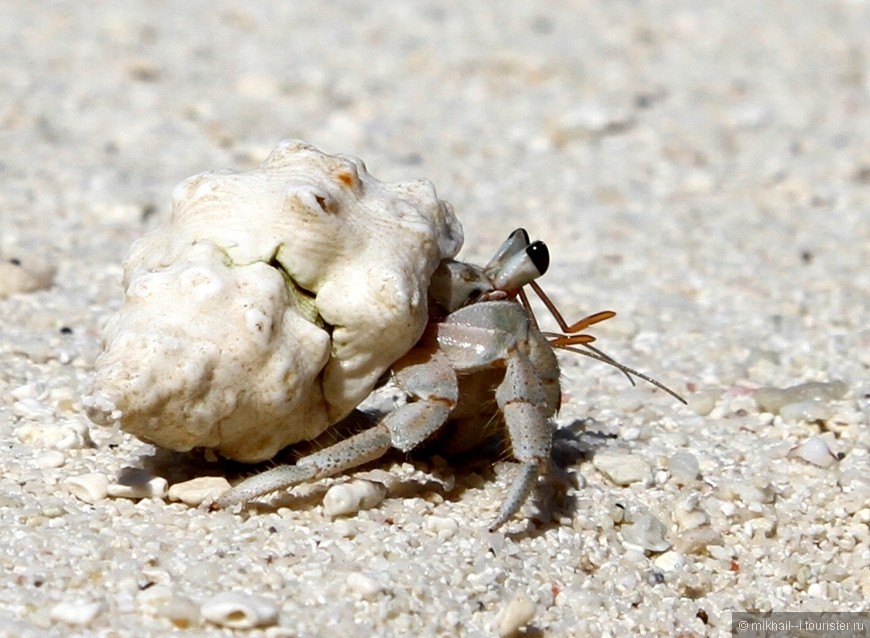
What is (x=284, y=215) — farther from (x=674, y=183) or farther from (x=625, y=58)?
(x=625, y=58)

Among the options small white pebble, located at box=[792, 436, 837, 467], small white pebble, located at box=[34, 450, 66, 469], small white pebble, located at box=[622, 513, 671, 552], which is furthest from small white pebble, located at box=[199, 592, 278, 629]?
small white pebble, located at box=[792, 436, 837, 467]

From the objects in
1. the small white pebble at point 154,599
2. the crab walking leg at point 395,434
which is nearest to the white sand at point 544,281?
the small white pebble at point 154,599

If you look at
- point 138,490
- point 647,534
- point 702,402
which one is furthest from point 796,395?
point 138,490

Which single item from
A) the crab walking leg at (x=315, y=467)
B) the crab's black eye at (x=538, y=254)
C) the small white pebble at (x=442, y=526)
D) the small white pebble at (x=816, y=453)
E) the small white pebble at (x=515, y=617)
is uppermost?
the crab's black eye at (x=538, y=254)

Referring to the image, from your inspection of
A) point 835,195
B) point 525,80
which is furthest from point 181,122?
point 835,195

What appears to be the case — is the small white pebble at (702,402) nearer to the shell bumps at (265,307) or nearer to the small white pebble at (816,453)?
the small white pebble at (816,453)

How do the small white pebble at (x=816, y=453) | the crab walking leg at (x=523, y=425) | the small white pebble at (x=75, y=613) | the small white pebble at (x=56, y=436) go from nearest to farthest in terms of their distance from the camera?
the small white pebble at (x=75, y=613)
the crab walking leg at (x=523, y=425)
the small white pebble at (x=56, y=436)
the small white pebble at (x=816, y=453)

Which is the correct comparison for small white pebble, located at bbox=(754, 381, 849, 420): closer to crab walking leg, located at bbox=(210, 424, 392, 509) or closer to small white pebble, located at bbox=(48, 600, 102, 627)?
crab walking leg, located at bbox=(210, 424, 392, 509)
